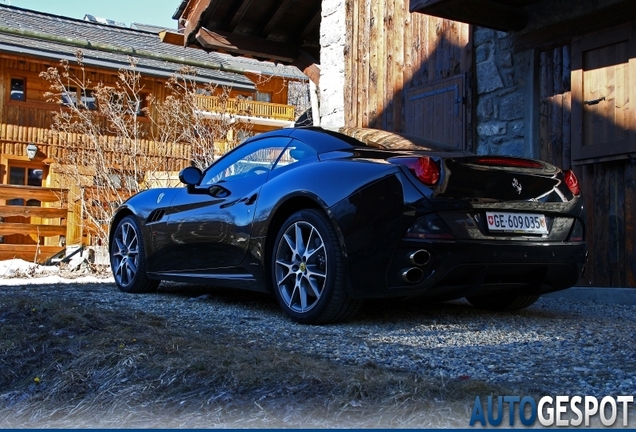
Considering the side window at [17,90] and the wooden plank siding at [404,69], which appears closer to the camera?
the wooden plank siding at [404,69]

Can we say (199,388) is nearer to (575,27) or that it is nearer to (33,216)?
(575,27)

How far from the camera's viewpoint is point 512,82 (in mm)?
8008

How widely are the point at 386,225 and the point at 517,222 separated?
805 mm

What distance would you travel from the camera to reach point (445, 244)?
418cm

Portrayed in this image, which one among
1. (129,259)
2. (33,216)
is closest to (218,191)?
(129,259)

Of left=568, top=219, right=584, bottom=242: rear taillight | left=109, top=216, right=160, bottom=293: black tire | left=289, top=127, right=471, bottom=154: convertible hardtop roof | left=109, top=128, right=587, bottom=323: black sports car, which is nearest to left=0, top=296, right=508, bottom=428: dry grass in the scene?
left=109, top=128, right=587, bottom=323: black sports car

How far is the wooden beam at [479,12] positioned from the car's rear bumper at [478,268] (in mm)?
3457

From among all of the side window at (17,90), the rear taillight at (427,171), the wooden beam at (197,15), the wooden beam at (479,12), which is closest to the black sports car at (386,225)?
the rear taillight at (427,171)

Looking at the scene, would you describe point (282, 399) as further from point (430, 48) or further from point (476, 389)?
point (430, 48)

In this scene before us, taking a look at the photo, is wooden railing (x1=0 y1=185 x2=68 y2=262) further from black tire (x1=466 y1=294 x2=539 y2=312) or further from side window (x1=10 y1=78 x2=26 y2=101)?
side window (x1=10 y1=78 x2=26 y2=101)

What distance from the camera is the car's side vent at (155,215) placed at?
626 cm

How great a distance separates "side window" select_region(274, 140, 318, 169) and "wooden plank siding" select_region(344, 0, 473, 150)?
3.72 m

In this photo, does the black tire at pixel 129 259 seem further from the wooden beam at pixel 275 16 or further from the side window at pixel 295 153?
the wooden beam at pixel 275 16

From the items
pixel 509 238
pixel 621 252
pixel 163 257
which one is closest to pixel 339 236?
pixel 509 238
